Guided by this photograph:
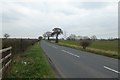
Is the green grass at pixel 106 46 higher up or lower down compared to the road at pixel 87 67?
higher up

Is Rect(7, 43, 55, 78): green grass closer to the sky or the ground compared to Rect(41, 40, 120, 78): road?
closer to the sky

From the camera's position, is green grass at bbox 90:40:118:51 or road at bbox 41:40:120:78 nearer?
→ road at bbox 41:40:120:78

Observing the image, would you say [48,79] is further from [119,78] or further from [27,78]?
[119,78]

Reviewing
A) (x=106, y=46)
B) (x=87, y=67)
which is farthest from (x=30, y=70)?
(x=106, y=46)

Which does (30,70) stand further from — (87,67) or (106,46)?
(106,46)

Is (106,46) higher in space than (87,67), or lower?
higher

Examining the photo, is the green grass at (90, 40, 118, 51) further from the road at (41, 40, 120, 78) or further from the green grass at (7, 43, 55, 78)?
the green grass at (7, 43, 55, 78)

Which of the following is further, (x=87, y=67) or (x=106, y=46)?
(x=106, y=46)

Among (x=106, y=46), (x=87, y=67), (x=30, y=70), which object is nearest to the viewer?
(x=30, y=70)

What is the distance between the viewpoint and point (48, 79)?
34.1 ft

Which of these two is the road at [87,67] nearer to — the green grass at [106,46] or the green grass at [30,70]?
the green grass at [30,70]

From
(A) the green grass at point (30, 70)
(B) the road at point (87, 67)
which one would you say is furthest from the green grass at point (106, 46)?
(A) the green grass at point (30, 70)

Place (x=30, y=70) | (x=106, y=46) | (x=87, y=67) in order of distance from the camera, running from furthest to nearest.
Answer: (x=106, y=46), (x=87, y=67), (x=30, y=70)

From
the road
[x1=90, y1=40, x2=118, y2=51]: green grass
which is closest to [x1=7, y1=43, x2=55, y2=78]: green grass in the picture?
the road
